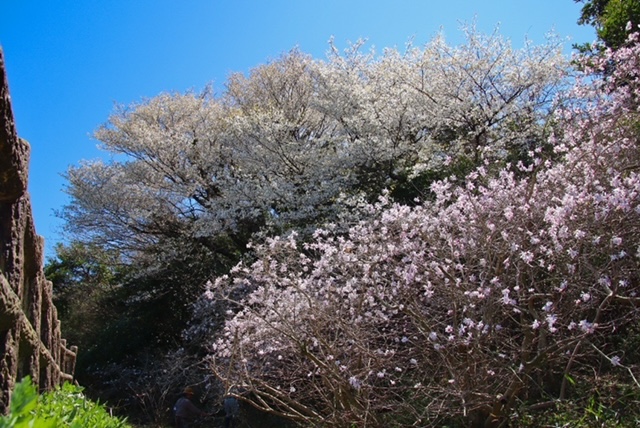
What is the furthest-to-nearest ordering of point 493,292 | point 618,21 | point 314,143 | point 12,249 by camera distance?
point 314,143, point 618,21, point 493,292, point 12,249

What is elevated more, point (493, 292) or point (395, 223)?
point (395, 223)

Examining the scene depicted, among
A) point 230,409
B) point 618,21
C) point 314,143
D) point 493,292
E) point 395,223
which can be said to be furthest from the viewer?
point 314,143

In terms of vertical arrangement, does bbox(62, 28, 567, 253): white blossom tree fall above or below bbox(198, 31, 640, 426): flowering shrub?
above

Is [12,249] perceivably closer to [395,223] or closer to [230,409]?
[395,223]

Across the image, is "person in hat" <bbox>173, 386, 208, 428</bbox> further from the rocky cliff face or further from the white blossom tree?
the rocky cliff face

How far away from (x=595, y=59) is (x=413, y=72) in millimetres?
5407

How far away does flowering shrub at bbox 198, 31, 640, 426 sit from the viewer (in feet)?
16.6

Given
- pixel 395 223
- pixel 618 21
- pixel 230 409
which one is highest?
pixel 618 21

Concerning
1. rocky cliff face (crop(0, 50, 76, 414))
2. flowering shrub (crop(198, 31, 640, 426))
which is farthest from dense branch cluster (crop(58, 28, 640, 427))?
rocky cliff face (crop(0, 50, 76, 414))

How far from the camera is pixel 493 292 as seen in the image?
5.51 meters

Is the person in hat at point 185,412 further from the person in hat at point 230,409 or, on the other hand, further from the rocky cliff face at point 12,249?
the rocky cliff face at point 12,249

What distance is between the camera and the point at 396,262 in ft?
21.0

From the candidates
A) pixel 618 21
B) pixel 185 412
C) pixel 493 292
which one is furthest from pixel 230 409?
pixel 618 21

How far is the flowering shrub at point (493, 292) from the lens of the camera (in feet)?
16.6
